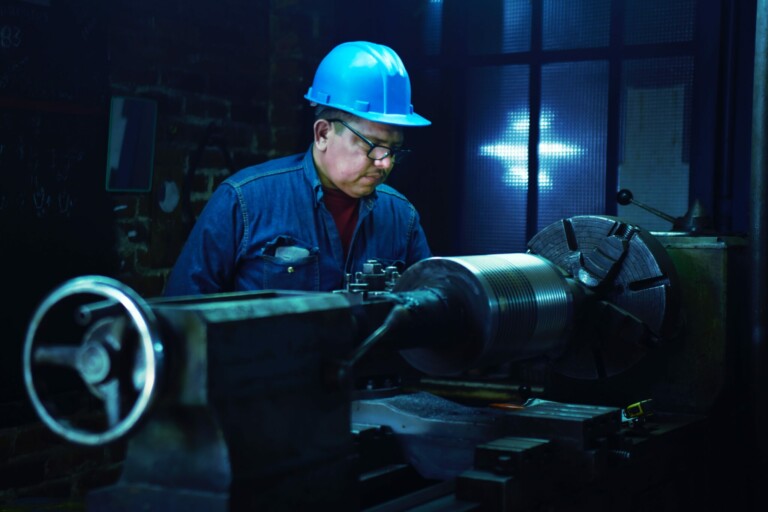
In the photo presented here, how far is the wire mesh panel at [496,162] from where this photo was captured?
386 centimetres

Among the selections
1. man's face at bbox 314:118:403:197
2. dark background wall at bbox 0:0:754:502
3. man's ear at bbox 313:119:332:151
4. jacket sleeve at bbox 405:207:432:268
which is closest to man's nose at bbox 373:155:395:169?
man's face at bbox 314:118:403:197

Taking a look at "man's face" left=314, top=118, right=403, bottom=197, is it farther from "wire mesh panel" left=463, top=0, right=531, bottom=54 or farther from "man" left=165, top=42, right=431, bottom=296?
"wire mesh panel" left=463, top=0, right=531, bottom=54

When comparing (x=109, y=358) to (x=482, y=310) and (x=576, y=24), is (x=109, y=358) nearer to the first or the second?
(x=482, y=310)

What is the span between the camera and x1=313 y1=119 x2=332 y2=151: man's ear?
2.80 metres

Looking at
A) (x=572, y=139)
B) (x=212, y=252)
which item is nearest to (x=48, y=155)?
(x=212, y=252)

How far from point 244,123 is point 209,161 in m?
0.24

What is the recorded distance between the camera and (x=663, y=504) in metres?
2.20

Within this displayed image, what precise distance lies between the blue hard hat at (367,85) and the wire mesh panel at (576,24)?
3.84 feet

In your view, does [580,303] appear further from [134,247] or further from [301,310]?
[134,247]

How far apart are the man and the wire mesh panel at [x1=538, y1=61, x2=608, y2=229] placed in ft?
3.36

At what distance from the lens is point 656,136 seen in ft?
11.8

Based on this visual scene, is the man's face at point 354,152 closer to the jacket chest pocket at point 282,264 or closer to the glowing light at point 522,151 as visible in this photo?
the jacket chest pocket at point 282,264

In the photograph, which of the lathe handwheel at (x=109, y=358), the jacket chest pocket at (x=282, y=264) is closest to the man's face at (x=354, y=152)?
the jacket chest pocket at (x=282, y=264)

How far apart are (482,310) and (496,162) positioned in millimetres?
2223
